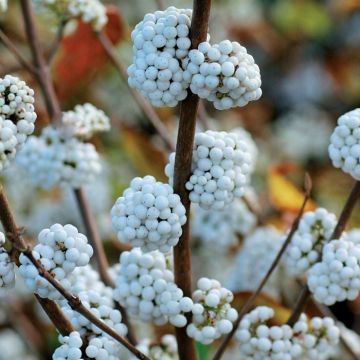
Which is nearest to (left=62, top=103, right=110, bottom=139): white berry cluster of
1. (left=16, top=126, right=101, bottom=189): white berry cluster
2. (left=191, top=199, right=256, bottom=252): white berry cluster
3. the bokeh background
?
(left=16, top=126, right=101, bottom=189): white berry cluster

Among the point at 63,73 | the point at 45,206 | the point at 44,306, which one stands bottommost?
the point at 45,206

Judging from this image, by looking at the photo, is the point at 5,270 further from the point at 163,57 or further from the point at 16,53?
the point at 16,53

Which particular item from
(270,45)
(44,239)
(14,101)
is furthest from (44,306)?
(270,45)

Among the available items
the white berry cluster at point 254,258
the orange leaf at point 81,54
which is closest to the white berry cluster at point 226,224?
the white berry cluster at point 254,258

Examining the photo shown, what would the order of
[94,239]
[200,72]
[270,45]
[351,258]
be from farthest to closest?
[270,45], [94,239], [351,258], [200,72]

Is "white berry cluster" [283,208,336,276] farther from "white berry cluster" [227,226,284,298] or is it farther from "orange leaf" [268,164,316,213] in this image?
"orange leaf" [268,164,316,213]

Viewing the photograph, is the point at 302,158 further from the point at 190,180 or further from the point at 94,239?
the point at 190,180

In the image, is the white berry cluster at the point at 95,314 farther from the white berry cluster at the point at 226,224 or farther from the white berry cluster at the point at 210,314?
the white berry cluster at the point at 226,224
